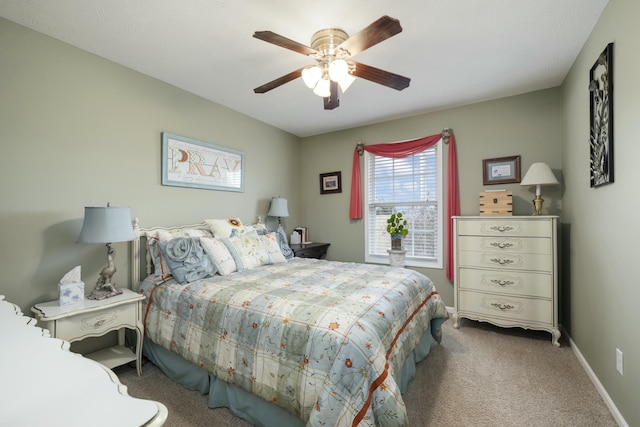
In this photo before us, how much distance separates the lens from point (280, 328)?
1.58m

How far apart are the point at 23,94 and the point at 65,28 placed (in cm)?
57

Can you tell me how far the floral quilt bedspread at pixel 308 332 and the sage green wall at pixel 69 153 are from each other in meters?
0.70

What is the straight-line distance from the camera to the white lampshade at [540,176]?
2.82 m

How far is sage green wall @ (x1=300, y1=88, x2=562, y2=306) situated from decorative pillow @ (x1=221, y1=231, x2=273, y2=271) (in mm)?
1678

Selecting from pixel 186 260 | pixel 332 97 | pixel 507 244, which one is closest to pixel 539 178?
pixel 507 244

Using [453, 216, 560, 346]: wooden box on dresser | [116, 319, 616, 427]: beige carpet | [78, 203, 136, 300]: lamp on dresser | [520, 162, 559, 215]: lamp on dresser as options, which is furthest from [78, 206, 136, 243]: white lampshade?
[520, 162, 559, 215]: lamp on dresser

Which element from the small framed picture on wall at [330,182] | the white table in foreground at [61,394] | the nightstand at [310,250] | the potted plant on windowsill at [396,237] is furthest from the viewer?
the small framed picture on wall at [330,182]

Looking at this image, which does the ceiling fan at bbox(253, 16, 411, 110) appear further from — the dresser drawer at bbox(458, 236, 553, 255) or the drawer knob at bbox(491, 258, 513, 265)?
the drawer knob at bbox(491, 258, 513, 265)

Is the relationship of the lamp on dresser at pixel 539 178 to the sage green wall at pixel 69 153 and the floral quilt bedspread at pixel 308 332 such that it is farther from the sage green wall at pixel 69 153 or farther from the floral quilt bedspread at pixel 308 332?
the sage green wall at pixel 69 153

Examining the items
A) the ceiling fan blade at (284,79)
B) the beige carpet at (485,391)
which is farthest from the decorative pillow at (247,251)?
the ceiling fan blade at (284,79)

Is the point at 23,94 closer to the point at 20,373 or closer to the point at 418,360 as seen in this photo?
the point at 20,373

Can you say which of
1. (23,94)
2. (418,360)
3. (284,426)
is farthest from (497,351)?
(23,94)

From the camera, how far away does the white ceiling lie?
6.18 ft

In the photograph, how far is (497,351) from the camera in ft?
8.53
